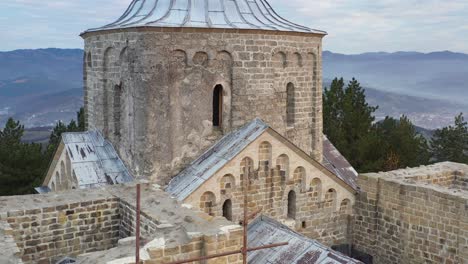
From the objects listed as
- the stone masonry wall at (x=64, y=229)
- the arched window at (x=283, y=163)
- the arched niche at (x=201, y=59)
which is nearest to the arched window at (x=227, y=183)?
the arched window at (x=283, y=163)

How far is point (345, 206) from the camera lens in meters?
11.3

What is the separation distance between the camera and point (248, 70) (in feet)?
36.2

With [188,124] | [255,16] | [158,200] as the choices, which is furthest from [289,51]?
[158,200]

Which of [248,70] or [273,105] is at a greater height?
[248,70]

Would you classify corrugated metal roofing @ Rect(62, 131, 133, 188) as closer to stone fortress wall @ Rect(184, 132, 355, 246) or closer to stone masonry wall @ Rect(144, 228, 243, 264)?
stone fortress wall @ Rect(184, 132, 355, 246)

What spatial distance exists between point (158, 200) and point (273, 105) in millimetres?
4297

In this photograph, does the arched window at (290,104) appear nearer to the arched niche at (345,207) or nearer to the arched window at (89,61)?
the arched niche at (345,207)

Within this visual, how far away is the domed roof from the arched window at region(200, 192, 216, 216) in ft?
12.1

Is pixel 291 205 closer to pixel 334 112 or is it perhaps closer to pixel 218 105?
pixel 218 105

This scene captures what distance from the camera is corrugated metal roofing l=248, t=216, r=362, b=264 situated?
8.34 m

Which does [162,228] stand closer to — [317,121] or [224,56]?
[224,56]

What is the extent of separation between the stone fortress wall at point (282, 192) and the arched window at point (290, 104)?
182cm

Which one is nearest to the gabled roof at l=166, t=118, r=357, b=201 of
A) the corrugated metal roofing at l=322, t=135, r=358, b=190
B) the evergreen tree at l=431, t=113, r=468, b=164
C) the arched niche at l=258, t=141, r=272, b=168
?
the arched niche at l=258, t=141, r=272, b=168

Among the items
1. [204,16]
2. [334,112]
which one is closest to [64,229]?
→ [204,16]
